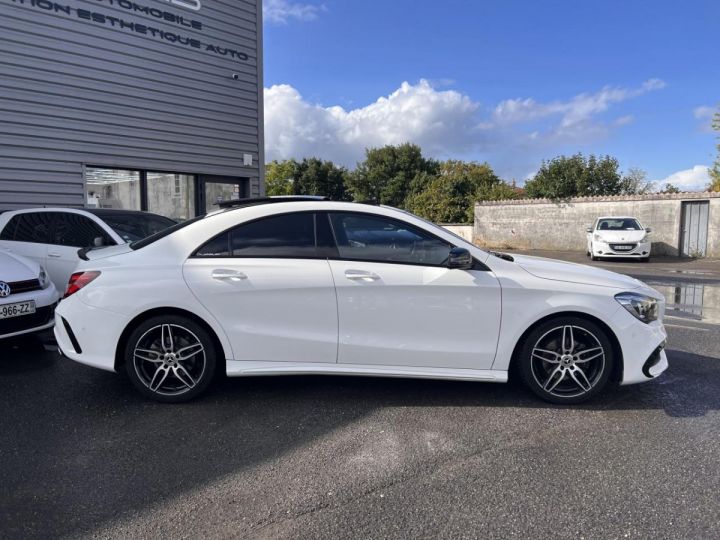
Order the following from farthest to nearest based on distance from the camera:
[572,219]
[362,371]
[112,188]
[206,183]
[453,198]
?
[453,198] → [572,219] → [206,183] → [112,188] → [362,371]

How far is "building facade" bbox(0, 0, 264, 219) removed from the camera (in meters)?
9.40

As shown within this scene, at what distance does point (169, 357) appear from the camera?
12.4ft

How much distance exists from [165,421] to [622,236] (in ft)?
53.1

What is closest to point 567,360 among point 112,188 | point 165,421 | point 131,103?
point 165,421

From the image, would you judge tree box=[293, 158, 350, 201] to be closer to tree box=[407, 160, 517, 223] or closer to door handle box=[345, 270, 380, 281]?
→ tree box=[407, 160, 517, 223]

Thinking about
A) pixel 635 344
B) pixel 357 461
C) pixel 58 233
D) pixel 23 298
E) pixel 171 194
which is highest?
pixel 171 194

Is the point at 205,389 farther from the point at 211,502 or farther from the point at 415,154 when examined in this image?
the point at 415,154

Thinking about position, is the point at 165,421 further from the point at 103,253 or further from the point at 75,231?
the point at 75,231

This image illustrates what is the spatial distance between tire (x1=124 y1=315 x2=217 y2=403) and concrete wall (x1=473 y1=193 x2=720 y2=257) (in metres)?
19.1

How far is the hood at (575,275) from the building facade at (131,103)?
932cm

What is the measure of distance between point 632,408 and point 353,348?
6.81 feet

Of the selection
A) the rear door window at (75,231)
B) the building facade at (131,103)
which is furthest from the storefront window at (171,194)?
the rear door window at (75,231)

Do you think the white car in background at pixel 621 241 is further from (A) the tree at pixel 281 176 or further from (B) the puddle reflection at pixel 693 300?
(A) the tree at pixel 281 176

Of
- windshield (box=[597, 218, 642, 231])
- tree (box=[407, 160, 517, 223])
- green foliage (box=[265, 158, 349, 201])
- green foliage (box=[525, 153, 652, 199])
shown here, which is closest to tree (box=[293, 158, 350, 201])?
green foliage (box=[265, 158, 349, 201])
